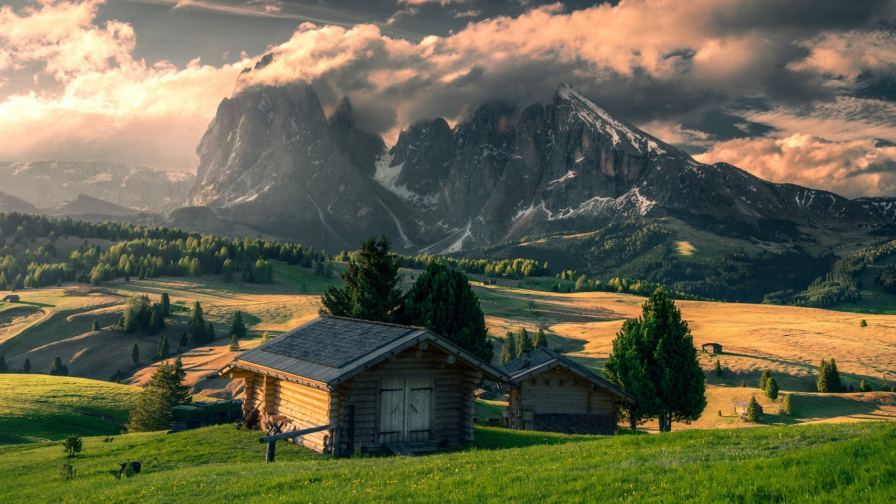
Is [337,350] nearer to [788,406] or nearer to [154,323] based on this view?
[788,406]

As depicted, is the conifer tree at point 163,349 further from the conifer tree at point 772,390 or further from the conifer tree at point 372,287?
the conifer tree at point 772,390

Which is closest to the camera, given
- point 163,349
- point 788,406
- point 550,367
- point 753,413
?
point 550,367

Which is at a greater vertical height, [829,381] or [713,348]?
[713,348]

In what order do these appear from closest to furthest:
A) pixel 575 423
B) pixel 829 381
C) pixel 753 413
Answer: pixel 575 423 < pixel 753 413 < pixel 829 381

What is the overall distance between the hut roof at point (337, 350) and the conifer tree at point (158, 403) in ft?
62.0

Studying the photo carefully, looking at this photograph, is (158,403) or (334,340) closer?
(334,340)

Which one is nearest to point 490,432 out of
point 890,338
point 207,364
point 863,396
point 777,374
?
point 863,396

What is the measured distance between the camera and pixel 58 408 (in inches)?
2078

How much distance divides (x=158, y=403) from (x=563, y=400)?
30.9 m

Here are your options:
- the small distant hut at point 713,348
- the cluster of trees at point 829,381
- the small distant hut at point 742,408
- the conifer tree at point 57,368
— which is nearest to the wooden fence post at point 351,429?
the small distant hut at point 742,408

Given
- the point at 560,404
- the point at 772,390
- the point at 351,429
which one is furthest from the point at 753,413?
the point at 351,429

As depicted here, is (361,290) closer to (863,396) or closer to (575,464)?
(575,464)

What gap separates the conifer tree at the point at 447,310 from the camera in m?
48.8

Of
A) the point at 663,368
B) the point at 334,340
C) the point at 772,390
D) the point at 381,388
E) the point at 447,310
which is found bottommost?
the point at 772,390
